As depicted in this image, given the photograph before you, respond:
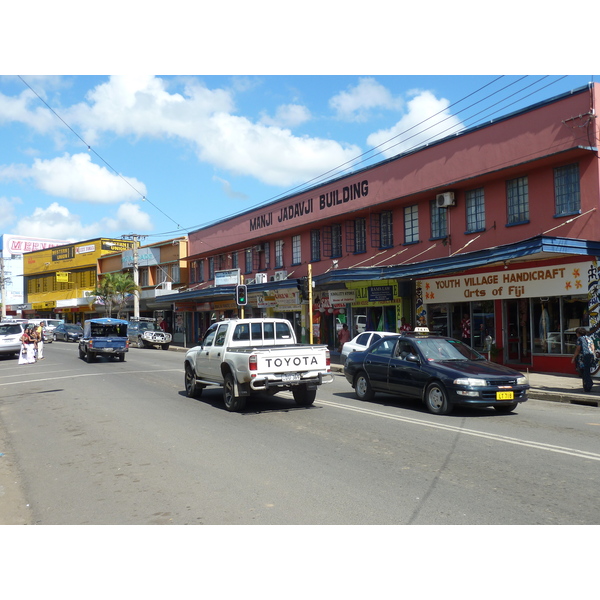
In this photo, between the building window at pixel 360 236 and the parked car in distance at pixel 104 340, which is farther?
the building window at pixel 360 236

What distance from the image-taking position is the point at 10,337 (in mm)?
31125

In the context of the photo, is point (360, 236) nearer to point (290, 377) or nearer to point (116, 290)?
point (290, 377)

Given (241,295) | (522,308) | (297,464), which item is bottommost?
(297,464)

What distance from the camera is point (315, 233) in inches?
1252

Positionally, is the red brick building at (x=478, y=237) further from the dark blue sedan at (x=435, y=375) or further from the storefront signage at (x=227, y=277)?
the dark blue sedan at (x=435, y=375)

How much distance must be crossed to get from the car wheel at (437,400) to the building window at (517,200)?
1040cm

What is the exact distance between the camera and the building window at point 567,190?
60.3 feet

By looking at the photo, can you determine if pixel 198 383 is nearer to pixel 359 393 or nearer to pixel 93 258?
pixel 359 393

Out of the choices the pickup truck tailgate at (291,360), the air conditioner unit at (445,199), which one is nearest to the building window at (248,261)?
the air conditioner unit at (445,199)

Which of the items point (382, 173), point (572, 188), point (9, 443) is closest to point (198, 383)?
point (9, 443)

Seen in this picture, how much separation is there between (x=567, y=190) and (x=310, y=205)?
15.1m

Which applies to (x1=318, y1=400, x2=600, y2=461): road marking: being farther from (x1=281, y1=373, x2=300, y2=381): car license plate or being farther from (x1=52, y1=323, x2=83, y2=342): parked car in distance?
(x1=52, y1=323, x2=83, y2=342): parked car in distance

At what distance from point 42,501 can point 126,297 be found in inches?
1953

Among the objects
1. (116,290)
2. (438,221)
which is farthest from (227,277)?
(116,290)
